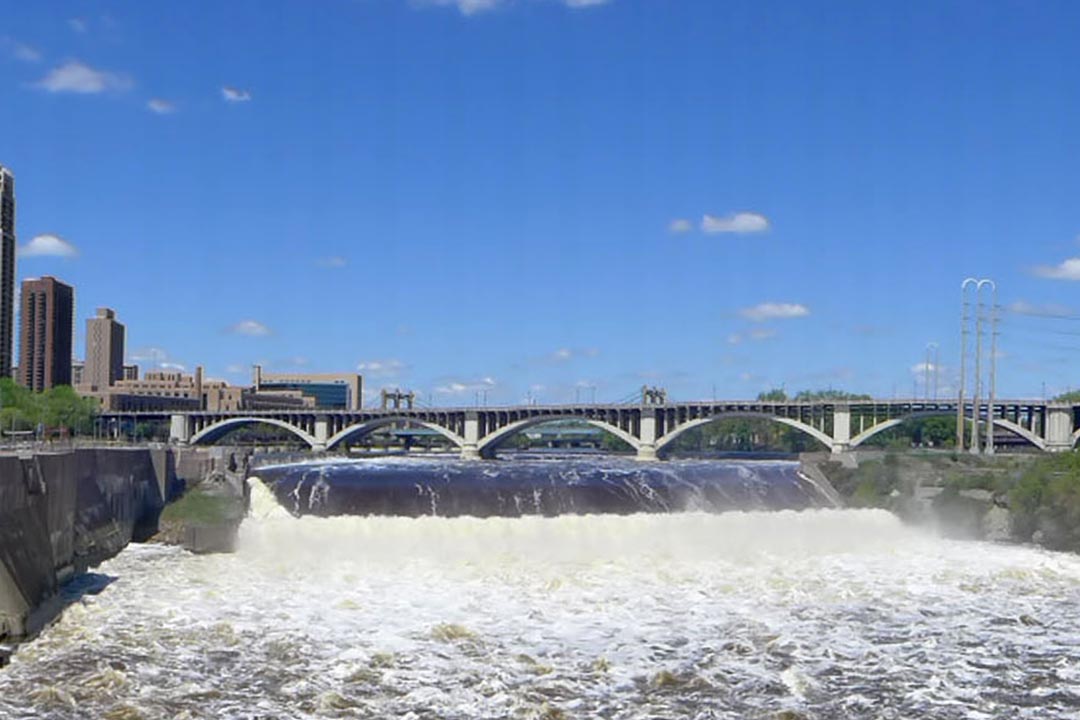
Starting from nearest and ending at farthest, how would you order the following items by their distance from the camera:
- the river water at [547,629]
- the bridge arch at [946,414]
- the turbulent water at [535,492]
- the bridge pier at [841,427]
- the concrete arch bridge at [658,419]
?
1. the river water at [547,629]
2. the turbulent water at [535,492]
3. the bridge arch at [946,414]
4. the concrete arch bridge at [658,419]
5. the bridge pier at [841,427]

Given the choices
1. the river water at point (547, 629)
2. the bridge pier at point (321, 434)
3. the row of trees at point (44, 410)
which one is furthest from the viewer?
the bridge pier at point (321, 434)

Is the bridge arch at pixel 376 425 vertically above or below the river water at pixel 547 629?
above

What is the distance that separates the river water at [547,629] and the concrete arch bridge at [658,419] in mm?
48109

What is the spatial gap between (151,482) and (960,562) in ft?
108

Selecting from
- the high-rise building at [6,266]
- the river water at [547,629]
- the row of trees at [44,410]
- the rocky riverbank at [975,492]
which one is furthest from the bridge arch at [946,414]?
the high-rise building at [6,266]

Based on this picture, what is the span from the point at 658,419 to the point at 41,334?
126 metres

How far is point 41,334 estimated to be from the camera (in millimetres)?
179125

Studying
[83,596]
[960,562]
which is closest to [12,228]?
[83,596]

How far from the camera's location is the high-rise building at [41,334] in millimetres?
178750

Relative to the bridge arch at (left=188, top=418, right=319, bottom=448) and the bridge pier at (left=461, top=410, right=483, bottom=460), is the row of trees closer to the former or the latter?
the bridge arch at (left=188, top=418, right=319, bottom=448)

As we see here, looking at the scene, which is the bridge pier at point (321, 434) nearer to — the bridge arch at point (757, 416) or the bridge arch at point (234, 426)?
the bridge arch at point (234, 426)

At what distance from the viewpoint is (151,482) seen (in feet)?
148

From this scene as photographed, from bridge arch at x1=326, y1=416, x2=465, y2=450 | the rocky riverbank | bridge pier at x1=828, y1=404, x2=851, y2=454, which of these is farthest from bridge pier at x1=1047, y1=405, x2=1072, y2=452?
bridge arch at x1=326, y1=416, x2=465, y2=450

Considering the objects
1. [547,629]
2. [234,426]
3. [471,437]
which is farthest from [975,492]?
[234,426]
